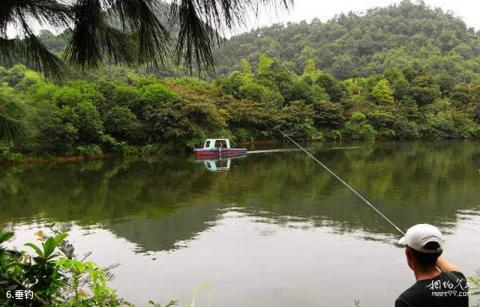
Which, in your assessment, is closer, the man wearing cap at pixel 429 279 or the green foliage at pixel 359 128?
the man wearing cap at pixel 429 279

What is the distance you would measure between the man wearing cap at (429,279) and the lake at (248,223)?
106 inches

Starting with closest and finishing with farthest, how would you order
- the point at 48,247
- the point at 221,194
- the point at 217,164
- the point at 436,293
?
1. the point at 436,293
2. the point at 48,247
3. the point at 221,194
4. the point at 217,164

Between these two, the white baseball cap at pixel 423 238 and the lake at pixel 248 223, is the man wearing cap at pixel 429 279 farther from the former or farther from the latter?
the lake at pixel 248 223

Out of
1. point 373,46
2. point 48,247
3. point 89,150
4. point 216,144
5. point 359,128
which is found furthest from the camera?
point 373,46

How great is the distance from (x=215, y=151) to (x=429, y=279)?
17419 millimetres

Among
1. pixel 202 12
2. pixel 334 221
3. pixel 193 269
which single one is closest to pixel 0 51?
pixel 202 12

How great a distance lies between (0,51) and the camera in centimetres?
226

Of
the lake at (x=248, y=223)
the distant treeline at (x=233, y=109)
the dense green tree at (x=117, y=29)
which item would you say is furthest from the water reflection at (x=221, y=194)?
the dense green tree at (x=117, y=29)

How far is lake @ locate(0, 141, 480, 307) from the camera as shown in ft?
17.3

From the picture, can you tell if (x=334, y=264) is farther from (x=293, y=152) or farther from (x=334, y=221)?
(x=293, y=152)

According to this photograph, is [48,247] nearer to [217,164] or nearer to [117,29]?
[117,29]

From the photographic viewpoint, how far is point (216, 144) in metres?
19.8

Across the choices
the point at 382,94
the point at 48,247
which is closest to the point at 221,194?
the point at 48,247

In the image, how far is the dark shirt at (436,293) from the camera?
1.50 meters
